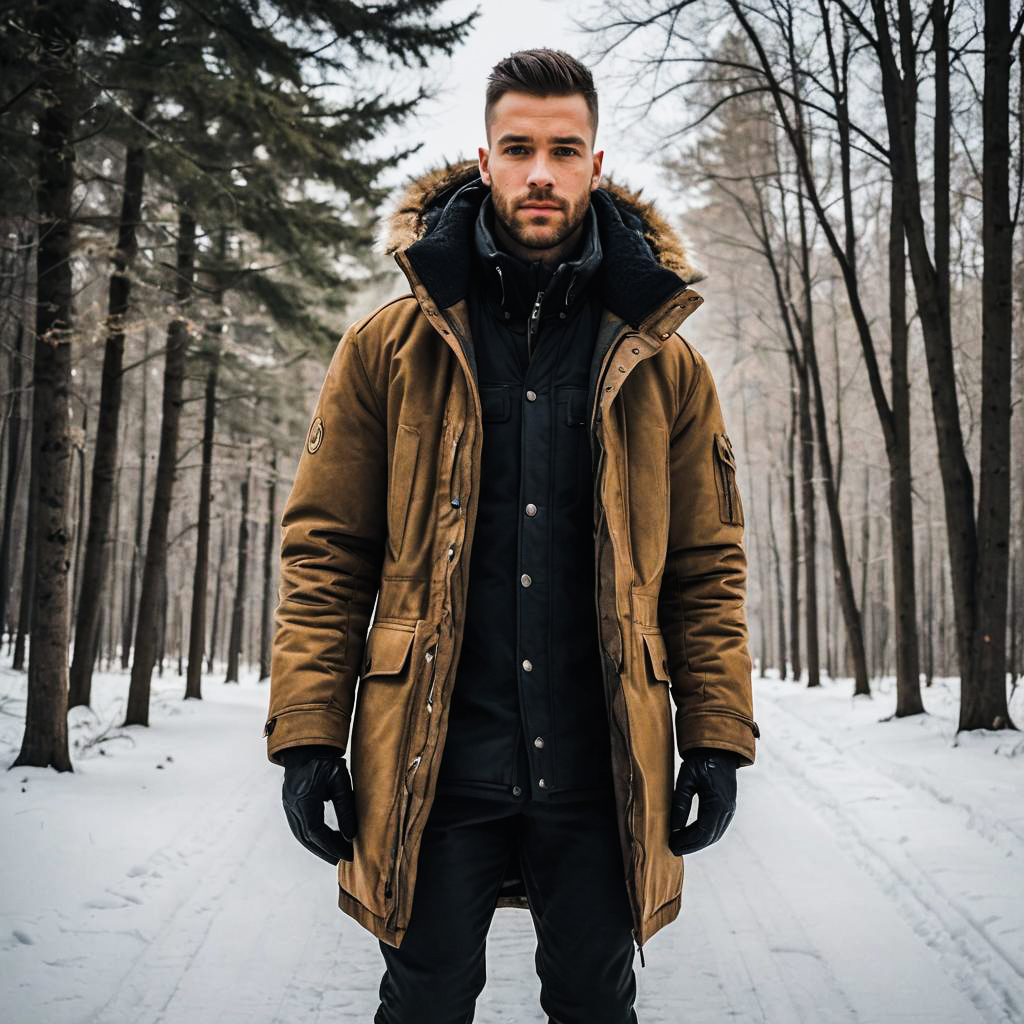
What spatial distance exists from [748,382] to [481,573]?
24613 mm

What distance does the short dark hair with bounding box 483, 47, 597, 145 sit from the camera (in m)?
2.04

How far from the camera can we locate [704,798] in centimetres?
196

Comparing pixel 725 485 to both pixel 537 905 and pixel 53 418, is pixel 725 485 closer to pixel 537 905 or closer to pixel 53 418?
pixel 537 905

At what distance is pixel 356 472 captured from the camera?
2.05 metres

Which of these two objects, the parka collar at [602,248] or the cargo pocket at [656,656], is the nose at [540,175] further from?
the cargo pocket at [656,656]

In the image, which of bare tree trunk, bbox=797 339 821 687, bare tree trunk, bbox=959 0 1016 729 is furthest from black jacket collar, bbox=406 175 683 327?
bare tree trunk, bbox=797 339 821 687

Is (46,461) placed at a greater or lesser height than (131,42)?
lesser

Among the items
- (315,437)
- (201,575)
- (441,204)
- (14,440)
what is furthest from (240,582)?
(315,437)

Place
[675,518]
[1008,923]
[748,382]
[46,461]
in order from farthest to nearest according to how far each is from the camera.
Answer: [748,382]
[46,461]
[1008,923]
[675,518]

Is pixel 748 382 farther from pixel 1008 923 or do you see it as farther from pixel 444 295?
pixel 444 295

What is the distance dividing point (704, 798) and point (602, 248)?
137cm

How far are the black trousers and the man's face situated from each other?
4.41 ft

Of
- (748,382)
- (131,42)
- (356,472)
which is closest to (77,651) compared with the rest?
(131,42)

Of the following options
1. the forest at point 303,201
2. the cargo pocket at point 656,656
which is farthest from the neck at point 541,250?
the forest at point 303,201
